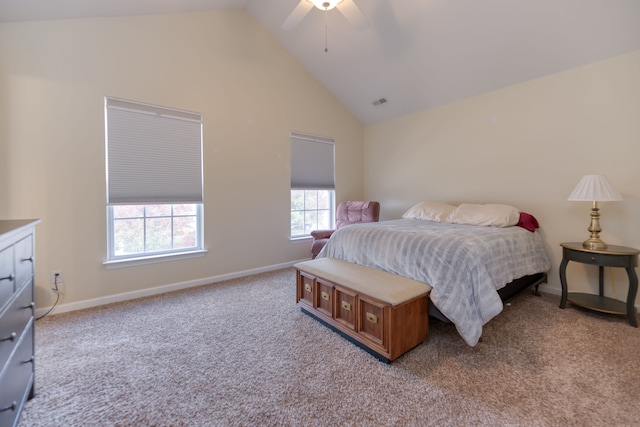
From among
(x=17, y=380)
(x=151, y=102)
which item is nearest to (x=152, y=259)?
(x=151, y=102)

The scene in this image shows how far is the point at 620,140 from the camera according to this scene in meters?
2.45

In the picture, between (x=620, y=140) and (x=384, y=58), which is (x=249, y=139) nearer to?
(x=384, y=58)

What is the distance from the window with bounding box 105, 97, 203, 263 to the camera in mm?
2613

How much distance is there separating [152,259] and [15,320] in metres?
1.77

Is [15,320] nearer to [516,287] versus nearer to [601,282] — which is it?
[516,287]

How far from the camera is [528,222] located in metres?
2.80

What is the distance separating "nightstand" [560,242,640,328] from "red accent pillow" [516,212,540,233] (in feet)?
1.22

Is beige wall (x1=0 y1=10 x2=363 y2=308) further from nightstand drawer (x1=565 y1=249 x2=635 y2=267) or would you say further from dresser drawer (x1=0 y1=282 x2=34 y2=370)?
nightstand drawer (x1=565 y1=249 x2=635 y2=267)

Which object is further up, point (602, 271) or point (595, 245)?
point (595, 245)

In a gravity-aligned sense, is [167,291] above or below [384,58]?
below

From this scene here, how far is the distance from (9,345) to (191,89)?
8.94 ft

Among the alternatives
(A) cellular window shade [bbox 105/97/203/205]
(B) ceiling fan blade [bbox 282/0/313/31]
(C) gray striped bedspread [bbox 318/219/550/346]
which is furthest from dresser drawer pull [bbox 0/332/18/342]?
(B) ceiling fan blade [bbox 282/0/313/31]

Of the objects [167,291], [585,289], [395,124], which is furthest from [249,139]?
[585,289]

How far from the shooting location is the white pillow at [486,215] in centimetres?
273
